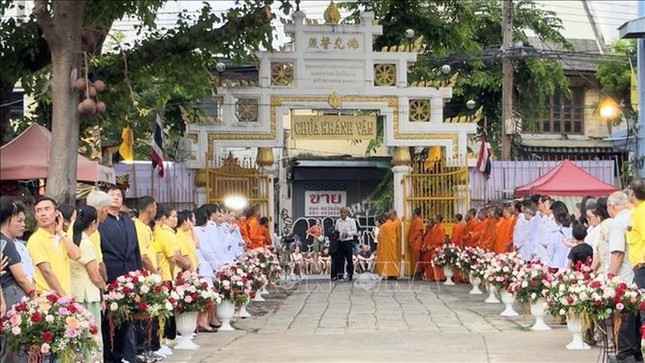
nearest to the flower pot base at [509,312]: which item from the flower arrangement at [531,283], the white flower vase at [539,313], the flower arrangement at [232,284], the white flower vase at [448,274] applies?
the white flower vase at [539,313]

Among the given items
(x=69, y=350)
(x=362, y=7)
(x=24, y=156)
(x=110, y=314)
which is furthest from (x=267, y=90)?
(x=69, y=350)

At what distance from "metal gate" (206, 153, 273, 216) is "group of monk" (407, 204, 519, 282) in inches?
136

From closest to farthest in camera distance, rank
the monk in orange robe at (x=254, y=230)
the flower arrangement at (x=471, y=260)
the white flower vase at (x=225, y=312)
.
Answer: the white flower vase at (x=225, y=312), the flower arrangement at (x=471, y=260), the monk in orange robe at (x=254, y=230)

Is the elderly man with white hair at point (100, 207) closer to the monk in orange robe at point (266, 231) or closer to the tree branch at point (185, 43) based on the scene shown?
the tree branch at point (185, 43)

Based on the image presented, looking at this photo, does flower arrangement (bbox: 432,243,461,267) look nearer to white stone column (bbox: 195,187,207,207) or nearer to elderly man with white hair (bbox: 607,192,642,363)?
white stone column (bbox: 195,187,207,207)

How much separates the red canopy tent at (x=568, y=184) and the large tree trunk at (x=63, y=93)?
1212 cm

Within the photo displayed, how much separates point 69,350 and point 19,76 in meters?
9.48

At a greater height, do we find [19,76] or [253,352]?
[19,76]

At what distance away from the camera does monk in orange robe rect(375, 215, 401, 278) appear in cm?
2684

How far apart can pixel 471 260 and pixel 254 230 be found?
436cm

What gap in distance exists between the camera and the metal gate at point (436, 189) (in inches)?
1041

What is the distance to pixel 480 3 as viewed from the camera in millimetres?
36062

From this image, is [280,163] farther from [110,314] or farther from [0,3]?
[110,314]

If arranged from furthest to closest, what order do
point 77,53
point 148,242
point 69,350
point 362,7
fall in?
point 362,7, point 77,53, point 148,242, point 69,350
